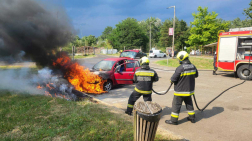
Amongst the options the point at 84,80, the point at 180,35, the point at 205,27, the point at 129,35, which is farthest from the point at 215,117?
the point at 180,35

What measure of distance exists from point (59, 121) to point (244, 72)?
11.5 metres

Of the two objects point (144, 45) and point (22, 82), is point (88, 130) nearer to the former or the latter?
point (22, 82)

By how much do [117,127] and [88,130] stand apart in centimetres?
64

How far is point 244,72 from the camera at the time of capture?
1089 centimetres

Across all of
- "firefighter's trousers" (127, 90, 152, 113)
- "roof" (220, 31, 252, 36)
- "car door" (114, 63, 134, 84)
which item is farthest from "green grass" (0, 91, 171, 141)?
"roof" (220, 31, 252, 36)

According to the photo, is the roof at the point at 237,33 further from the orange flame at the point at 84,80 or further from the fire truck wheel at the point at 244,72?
the orange flame at the point at 84,80

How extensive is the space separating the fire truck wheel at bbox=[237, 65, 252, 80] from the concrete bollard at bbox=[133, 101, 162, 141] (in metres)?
10.9

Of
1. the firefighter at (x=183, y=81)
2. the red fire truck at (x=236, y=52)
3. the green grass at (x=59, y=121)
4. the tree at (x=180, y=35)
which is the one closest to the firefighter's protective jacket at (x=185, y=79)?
the firefighter at (x=183, y=81)

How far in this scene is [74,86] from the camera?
698 centimetres

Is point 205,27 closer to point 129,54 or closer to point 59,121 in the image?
point 129,54

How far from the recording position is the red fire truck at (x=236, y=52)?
1081 cm

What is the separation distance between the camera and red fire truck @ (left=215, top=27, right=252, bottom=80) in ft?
35.5

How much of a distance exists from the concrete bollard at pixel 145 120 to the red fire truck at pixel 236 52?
425 inches

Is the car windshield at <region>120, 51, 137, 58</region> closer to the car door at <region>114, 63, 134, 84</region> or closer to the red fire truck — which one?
the red fire truck
